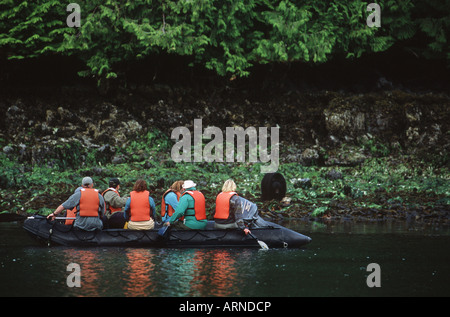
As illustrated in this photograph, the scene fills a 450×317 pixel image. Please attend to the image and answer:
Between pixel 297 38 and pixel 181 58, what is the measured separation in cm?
631

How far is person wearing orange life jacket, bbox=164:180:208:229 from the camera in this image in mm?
15626

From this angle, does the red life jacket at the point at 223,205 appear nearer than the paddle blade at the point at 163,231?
No

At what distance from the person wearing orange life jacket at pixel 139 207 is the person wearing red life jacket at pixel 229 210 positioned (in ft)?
5.38

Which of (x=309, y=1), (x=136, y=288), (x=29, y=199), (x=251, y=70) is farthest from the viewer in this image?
(x=251, y=70)

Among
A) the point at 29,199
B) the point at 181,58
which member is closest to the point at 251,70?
Answer: the point at 181,58

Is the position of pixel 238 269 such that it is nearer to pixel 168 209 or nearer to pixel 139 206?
pixel 139 206

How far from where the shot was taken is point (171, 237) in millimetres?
15523

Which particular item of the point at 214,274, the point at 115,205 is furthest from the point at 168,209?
the point at 214,274

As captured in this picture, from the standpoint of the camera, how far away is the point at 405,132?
32000 mm

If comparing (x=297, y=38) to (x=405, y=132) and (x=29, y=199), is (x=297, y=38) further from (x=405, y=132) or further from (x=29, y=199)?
(x=29, y=199)

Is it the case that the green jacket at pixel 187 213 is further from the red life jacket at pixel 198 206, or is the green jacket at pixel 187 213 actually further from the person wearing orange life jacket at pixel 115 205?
the person wearing orange life jacket at pixel 115 205
